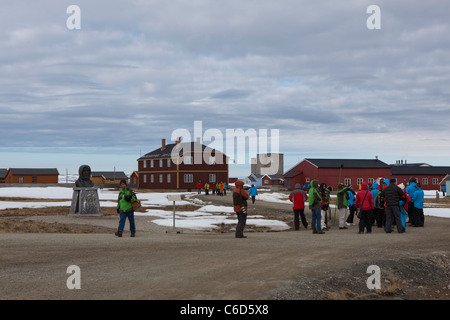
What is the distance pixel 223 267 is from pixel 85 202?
656 inches

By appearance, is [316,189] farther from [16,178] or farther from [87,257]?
[16,178]

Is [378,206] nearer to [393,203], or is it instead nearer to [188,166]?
[393,203]

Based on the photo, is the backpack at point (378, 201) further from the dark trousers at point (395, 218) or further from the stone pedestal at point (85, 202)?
the stone pedestal at point (85, 202)

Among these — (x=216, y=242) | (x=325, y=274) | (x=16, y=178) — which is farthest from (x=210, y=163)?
(x=325, y=274)

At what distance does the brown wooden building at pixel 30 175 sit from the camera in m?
112

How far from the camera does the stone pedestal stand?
2519 cm

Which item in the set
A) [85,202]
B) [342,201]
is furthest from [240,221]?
[85,202]

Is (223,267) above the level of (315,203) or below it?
below

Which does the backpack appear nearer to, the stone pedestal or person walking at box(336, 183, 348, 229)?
person walking at box(336, 183, 348, 229)

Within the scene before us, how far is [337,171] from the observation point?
77188 mm

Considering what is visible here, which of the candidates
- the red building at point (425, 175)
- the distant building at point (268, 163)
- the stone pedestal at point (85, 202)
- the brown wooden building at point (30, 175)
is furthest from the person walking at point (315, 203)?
the distant building at point (268, 163)

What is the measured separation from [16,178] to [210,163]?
55.3 metres

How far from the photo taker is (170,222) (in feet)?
72.5

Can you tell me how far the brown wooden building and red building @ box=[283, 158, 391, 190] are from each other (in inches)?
2329
